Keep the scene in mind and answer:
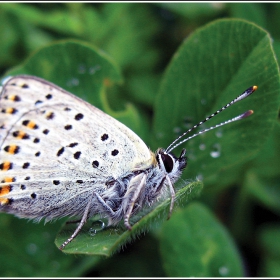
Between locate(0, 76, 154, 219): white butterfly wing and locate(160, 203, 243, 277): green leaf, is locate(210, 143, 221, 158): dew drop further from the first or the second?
locate(0, 76, 154, 219): white butterfly wing

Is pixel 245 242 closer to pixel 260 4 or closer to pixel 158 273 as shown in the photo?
pixel 158 273

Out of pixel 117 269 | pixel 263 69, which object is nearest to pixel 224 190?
pixel 117 269

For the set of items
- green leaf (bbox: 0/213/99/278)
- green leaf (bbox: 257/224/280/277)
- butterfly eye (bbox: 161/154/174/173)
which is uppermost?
butterfly eye (bbox: 161/154/174/173)

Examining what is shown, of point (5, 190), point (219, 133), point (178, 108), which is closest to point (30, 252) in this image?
point (5, 190)

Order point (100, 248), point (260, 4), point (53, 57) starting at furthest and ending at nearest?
point (260, 4) → point (53, 57) → point (100, 248)

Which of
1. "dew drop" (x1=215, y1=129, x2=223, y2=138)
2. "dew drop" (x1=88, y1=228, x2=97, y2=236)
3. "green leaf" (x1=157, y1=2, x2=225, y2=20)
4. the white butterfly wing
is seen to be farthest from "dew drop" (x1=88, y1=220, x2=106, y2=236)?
"green leaf" (x1=157, y1=2, x2=225, y2=20)

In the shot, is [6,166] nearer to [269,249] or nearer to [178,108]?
[178,108]
